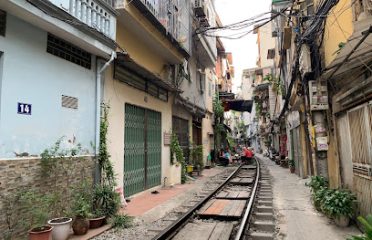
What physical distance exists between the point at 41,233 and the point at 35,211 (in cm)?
49

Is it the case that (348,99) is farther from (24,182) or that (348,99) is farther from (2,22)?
(2,22)

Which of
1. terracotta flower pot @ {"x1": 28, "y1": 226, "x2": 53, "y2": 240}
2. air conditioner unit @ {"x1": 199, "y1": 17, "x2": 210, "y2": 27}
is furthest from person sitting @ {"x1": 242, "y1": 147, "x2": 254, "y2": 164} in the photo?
terracotta flower pot @ {"x1": 28, "y1": 226, "x2": 53, "y2": 240}

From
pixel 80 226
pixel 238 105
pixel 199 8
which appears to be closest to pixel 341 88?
pixel 80 226

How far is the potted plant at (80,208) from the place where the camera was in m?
6.44

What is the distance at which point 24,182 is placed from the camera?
19.3 feet

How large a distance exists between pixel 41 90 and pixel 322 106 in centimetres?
707

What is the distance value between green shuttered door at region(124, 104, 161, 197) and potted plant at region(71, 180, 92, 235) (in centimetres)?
313

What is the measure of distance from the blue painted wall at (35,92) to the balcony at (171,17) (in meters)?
3.51

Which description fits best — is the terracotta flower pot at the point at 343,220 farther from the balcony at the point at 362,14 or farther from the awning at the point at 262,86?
the awning at the point at 262,86

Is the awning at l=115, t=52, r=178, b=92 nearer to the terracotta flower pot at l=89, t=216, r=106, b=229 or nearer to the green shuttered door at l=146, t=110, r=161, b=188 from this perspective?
the green shuttered door at l=146, t=110, r=161, b=188

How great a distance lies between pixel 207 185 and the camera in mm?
14094

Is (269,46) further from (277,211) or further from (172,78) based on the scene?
(277,211)

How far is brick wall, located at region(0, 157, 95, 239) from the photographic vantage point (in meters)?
5.43

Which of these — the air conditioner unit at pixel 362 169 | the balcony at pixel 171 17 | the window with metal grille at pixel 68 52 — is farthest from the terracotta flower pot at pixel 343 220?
the balcony at pixel 171 17
